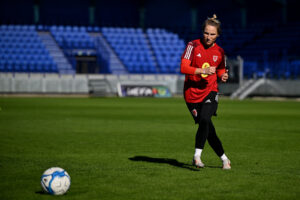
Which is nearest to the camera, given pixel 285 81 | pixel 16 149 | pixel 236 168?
pixel 236 168

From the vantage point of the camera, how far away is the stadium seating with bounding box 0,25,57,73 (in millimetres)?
43750

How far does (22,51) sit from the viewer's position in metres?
45.6

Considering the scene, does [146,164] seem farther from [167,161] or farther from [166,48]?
[166,48]

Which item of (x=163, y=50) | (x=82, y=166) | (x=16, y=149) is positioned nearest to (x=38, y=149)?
(x=16, y=149)

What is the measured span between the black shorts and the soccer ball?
2.43m

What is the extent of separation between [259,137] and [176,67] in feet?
117

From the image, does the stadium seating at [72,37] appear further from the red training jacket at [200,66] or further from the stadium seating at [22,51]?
the red training jacket at [200,66]

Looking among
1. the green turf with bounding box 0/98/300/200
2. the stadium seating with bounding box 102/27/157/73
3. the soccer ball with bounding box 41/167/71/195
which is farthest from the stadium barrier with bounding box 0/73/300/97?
the soccer ball with bounding box 41/167/71/195

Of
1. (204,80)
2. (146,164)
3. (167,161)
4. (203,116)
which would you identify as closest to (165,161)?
(167,161)

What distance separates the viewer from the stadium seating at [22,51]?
43.8 metres

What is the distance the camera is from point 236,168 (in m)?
7.67

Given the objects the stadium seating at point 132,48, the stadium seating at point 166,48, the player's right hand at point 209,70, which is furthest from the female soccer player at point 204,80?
the stadium seating at point 166,48

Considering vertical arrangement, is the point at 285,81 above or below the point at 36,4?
below

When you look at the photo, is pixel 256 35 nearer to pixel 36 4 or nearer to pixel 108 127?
pixel 36 4
